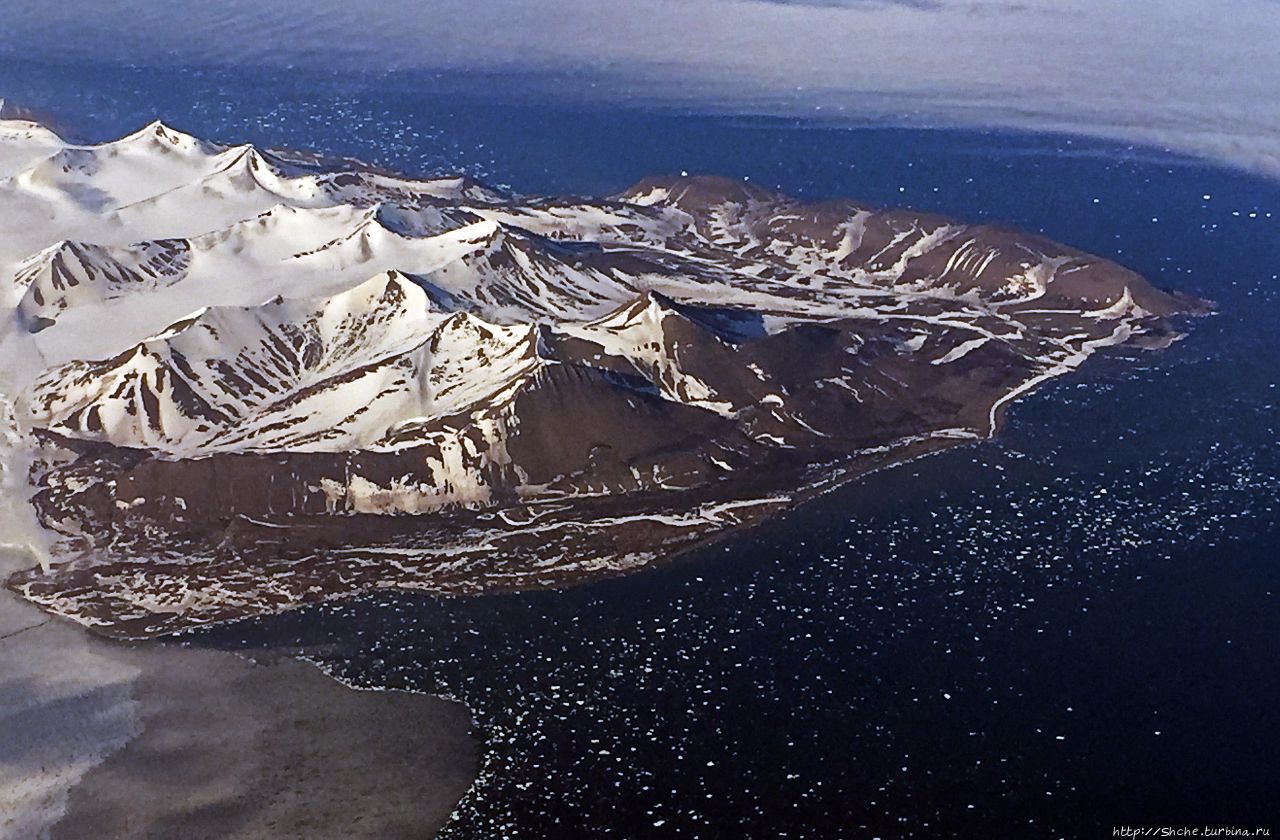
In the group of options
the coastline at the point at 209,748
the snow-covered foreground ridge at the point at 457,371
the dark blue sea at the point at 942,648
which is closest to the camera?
the coastline at the point at 209,748

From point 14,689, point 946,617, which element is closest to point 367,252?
point 14,689

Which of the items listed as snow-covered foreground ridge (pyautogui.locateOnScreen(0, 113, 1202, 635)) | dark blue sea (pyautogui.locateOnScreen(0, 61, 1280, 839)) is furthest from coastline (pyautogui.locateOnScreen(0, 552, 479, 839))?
snow-covered foreground ridge (pyautogui.locateOnScreen(0, 113, 1202, 635))

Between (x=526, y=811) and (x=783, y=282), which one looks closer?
(x=526, y=811)

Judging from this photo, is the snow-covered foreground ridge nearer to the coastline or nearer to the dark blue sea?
the dark blue sea

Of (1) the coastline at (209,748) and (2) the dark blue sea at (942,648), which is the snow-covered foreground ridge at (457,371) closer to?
(2) the dark blue sea at (942,648)

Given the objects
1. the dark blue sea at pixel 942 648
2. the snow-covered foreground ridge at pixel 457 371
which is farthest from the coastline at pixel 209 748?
the snow-covered foreground ridge at pixel 457 371

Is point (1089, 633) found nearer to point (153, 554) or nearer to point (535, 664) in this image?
point (535, 664)
